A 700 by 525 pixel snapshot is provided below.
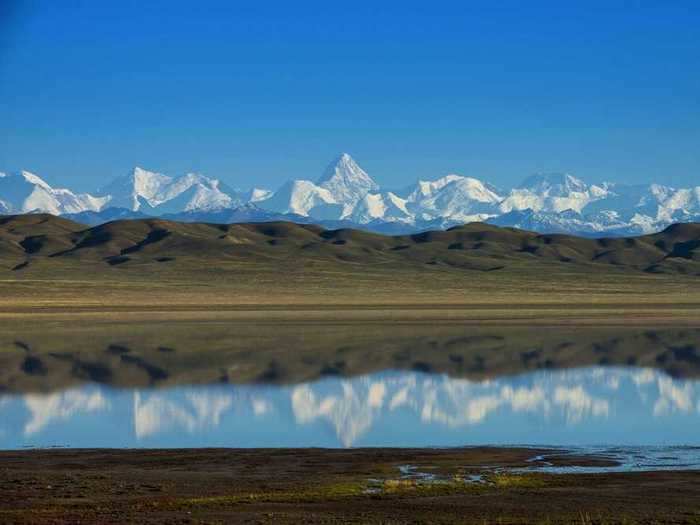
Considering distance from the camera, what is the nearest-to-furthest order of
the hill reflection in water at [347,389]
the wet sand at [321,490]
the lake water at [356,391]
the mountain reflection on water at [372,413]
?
the wet sand at [321,490]
the mountain reflection on water at [372,413]
the lake water at [356,391]
the hill reflection in water at [347,389]

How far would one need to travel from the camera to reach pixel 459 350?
71.1 meters

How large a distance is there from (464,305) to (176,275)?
221 ft

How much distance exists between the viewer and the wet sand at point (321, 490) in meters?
22.8

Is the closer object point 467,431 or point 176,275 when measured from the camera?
point 467,431

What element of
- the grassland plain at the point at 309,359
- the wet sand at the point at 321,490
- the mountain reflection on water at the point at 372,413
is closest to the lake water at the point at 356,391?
the mountain reflection on water at the point at 372,413

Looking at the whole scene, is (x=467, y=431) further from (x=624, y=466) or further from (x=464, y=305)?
(x=464, y=305)

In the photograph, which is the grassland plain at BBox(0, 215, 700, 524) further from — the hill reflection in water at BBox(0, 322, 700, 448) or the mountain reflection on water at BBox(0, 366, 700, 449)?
the mountain reflection on water at BBox(0, 366, 700, 449)

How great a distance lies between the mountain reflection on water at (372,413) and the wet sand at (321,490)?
13.9 ft

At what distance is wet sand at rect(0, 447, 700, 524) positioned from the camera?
74.9ft

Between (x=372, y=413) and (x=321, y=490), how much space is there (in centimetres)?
1813

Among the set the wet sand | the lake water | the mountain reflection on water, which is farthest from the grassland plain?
the mountain reflection on water

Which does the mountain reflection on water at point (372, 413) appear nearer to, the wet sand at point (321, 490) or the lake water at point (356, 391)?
the lake water at point (356, 391)

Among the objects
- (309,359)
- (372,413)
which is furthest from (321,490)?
(309,359)

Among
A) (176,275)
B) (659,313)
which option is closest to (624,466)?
(659,313)
